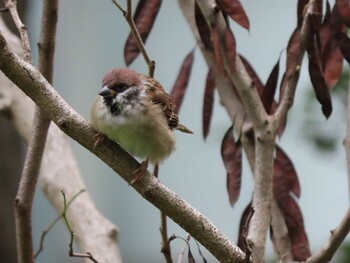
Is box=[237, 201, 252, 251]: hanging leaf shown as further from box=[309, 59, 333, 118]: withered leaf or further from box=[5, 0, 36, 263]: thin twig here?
box=[5, 0, 36, 263]: thin twig

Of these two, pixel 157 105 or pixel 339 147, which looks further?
pixel 339 147

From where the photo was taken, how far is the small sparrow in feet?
6.02

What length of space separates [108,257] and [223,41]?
2.59 ft

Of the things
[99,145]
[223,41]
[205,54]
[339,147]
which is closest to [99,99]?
[99,145]

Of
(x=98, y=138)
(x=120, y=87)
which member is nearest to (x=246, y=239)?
(x=98, y=138)

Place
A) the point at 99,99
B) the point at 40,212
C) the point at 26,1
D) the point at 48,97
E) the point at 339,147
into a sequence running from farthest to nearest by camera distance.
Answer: the point at 40,212, the point at 26,1, the point at 339,147, the point at 99,99, the point at 48,97

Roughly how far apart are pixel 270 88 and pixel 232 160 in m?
0.28

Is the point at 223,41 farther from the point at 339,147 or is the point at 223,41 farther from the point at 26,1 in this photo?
the point at 26,1

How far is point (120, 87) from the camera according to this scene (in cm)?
195

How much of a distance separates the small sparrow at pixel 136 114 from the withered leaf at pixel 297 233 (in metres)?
0.48

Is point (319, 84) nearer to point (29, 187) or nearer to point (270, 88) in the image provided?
point (270, 88)

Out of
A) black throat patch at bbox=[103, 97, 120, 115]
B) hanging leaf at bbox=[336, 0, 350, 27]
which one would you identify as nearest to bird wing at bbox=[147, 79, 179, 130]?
black throat patch at bbox=[103, 97, 120, 115]

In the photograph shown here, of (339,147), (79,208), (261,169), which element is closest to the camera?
(261,169)

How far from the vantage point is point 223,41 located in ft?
7.11
